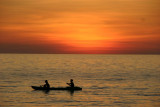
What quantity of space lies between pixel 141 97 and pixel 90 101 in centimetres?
815

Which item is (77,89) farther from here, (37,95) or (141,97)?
(141,97)

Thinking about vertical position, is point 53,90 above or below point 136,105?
above

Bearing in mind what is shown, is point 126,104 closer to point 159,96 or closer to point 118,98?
point 118,98

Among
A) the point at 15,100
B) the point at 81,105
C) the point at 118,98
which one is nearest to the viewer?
the point at 81,105

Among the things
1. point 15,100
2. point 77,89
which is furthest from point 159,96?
point 15,100

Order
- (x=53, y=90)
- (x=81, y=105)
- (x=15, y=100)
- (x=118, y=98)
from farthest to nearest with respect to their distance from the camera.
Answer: (x=53, y=90)
(x=118, y=98)
(x=15, y=100)
(x=81, y=105)

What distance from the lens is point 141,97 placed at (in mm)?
35844

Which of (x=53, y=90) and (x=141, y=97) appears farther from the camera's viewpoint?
(x=53, y=90)

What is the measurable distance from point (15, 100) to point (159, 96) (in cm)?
2049

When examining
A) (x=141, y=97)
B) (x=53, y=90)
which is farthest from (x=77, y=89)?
(x=141, y=97)

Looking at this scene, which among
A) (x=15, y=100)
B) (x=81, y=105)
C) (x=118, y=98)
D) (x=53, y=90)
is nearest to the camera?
(x=81, y=105)

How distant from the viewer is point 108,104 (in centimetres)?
3084

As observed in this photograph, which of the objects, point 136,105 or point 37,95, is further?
point 37,95

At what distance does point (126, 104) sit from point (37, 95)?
1334 cm
